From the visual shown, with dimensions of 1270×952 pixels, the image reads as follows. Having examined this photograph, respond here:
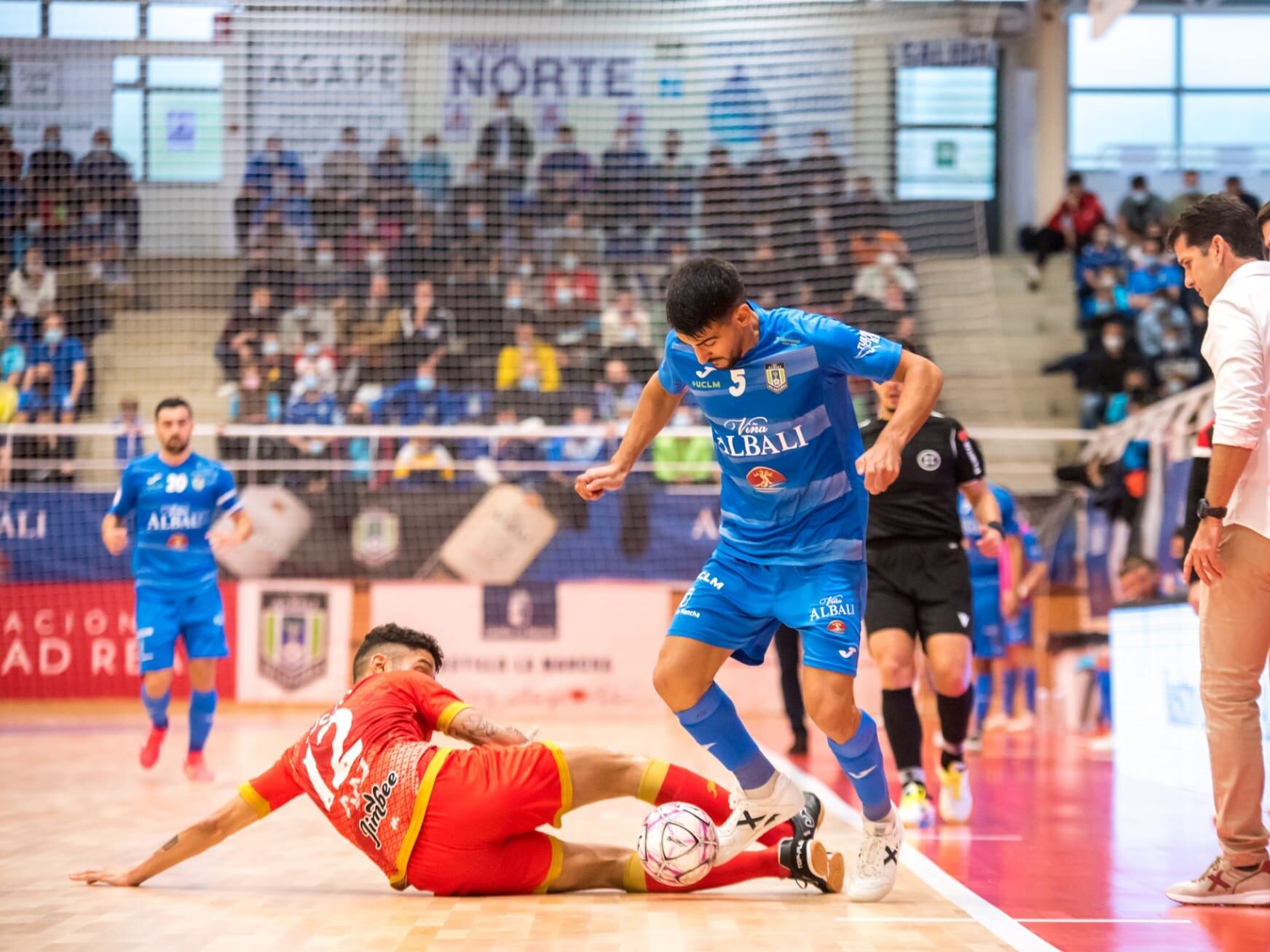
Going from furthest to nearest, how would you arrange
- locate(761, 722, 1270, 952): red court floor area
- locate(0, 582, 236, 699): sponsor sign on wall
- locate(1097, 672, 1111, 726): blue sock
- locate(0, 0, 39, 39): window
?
locate(0, 0, 39, 39): window → locate(0, 582, 236, 699): sponsor sign on wall → locate(1097, 672, 1111, 726): blue sock → locate(761, 722, 1270, 952): red court floor area

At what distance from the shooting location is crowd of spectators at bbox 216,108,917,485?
605 inches

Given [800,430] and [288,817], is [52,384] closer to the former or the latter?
[288,817]

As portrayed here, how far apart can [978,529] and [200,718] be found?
5.19 metres

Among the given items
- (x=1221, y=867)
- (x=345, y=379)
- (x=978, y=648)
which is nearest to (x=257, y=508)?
(x=345, y=379)

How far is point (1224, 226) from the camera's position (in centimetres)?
443

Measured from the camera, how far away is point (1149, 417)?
1277 centimetres

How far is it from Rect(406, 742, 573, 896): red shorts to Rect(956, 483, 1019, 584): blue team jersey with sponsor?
5.34 m

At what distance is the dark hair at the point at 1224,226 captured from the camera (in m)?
4.43

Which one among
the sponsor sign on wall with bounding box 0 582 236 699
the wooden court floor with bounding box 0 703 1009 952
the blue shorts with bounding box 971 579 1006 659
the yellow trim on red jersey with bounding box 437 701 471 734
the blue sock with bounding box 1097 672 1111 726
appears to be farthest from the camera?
the sponsor sign on wall with bounding box 0 582 236 699

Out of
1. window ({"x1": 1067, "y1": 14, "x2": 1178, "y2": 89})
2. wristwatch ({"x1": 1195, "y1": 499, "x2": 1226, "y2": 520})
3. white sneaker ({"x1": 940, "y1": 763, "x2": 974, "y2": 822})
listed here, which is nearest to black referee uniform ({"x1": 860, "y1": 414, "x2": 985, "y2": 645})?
white sneaker ({"x1": 940, "y1": 763, "x2": 974, "y2": 822})

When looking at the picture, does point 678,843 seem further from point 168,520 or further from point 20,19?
point 20,19

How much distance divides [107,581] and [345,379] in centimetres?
387

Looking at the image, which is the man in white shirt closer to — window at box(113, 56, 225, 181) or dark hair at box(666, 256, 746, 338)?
dark hair at box(666, 256, 746, 338)

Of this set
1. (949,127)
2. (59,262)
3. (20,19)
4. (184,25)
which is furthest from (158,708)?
(949,127)
